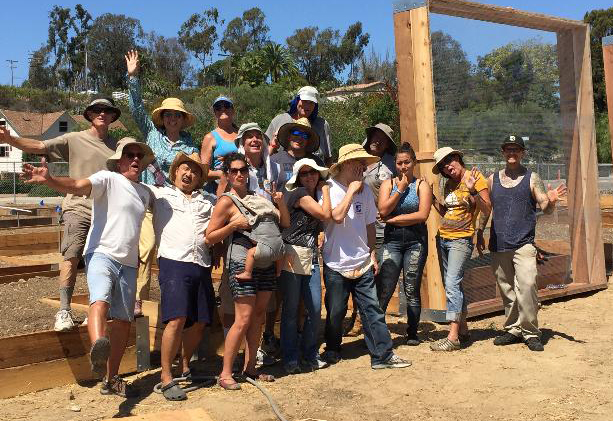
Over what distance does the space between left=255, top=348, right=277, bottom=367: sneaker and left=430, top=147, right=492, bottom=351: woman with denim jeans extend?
1.45 meters

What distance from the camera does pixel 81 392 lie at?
5145 mm

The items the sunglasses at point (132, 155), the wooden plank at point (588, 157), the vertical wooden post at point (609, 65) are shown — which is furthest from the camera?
the vertical wooden post at point (609, 65)

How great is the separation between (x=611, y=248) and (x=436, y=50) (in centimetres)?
497

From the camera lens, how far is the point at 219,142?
5.91m

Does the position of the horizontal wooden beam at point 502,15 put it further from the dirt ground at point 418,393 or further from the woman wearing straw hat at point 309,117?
the dirt ground at point 418,393

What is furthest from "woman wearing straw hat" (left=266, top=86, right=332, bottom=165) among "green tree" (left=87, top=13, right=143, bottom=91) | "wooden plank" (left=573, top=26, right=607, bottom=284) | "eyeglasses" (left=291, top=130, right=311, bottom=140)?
"green tree" (left=87, top=13, right=143, bottom=91)

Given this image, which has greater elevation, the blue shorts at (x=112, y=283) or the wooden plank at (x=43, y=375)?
the blue shorts at (x=112, y=283)

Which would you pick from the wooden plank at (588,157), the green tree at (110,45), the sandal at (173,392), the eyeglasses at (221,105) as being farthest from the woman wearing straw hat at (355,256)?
the green tree at (110,45)

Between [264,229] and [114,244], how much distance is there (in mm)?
1048

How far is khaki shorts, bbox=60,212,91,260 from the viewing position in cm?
541

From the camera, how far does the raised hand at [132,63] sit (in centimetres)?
602

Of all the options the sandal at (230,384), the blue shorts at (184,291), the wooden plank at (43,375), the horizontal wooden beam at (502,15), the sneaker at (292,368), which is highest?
the horizontal wooden beam at (502,15)

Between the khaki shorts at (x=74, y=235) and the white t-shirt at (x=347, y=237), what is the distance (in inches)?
74.8

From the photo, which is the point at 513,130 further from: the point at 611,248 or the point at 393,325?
the point at 611,248
